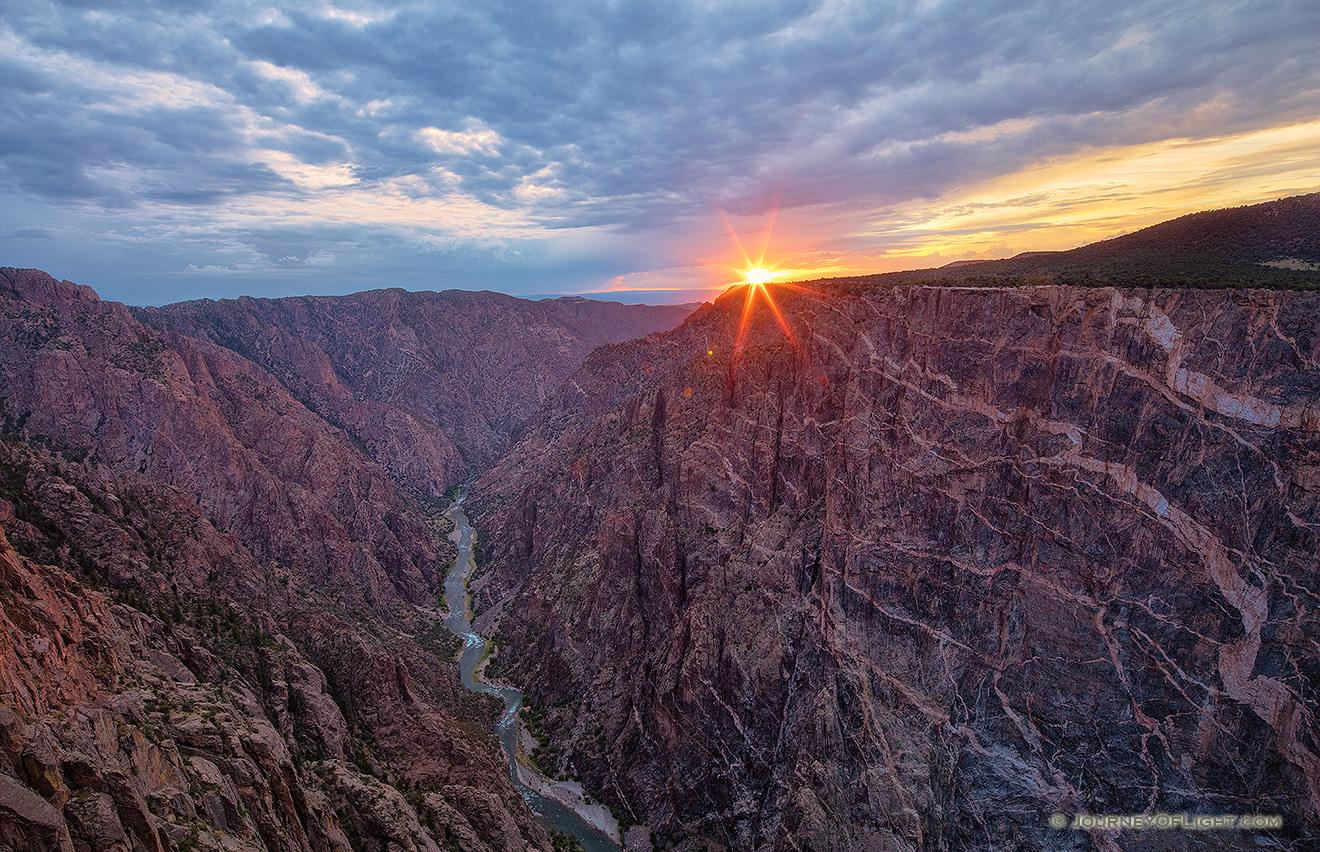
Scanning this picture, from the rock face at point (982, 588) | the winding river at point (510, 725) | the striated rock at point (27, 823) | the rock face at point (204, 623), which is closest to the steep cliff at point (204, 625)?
the striated rock at point (27, 823)

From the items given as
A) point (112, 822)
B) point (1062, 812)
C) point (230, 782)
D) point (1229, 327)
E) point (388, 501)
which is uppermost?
point (1229, 327)

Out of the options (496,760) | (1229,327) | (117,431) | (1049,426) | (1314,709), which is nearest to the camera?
(1314,709)

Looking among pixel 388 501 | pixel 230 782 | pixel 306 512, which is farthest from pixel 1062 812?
pixel 388 501

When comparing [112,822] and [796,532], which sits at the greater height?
[112,822]

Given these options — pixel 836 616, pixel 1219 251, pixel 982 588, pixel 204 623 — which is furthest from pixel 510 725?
pixel 1219 251

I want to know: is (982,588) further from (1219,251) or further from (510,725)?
(510,725)

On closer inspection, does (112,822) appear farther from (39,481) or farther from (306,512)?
(306,512)

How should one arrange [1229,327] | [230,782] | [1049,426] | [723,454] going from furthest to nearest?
1. [723,454]
2. [1049,426]
3. [1229,327]
4. [230,782]

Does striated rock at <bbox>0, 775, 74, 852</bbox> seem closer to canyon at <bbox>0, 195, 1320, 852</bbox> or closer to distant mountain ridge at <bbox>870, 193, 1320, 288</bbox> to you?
canyon at <bbox>0, 195, 1320, 852</bbox>
